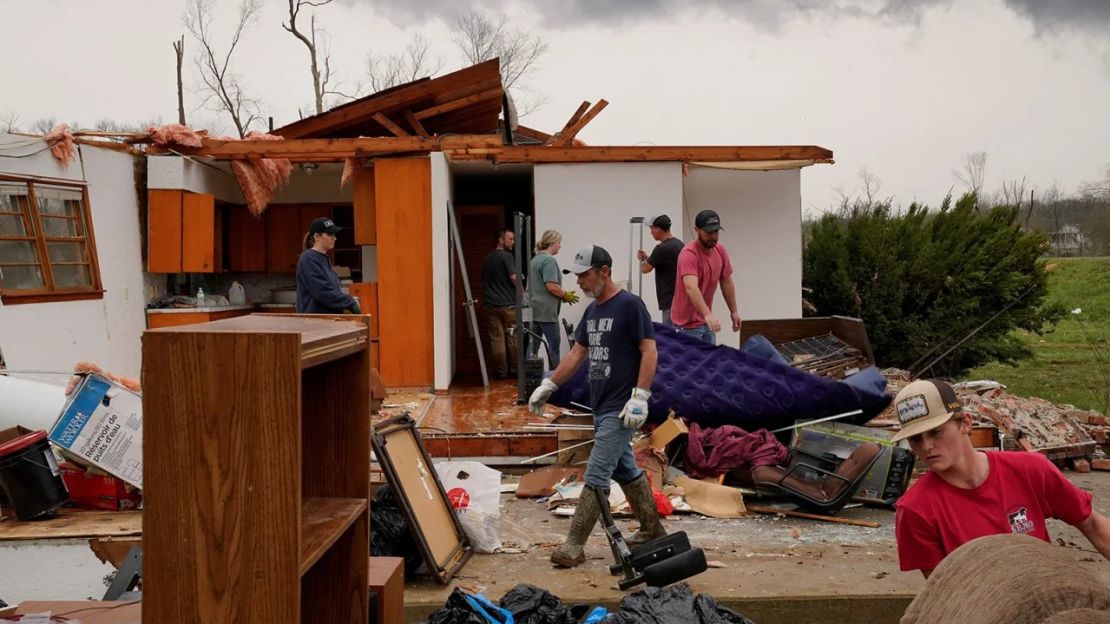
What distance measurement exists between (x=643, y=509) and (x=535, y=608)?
153cm

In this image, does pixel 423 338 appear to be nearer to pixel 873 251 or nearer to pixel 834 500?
pixel 834 500

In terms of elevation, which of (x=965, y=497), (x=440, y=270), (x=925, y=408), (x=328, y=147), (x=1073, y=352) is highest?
(x=328, y=147)

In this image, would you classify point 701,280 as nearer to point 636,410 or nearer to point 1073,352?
point 636,410

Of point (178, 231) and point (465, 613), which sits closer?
point (465, 613)

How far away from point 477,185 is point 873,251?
6577mm

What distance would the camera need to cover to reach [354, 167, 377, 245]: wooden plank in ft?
34.8

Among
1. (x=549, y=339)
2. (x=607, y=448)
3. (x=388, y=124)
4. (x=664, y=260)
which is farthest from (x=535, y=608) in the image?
(x=388, y=124)

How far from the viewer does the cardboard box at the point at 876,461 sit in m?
6.34

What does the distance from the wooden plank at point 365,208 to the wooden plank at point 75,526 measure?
5295 millimetres

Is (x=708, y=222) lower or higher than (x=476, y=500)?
higher

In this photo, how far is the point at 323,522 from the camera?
2385 millimetres

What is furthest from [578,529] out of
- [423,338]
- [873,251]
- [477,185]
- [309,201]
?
[873,251]

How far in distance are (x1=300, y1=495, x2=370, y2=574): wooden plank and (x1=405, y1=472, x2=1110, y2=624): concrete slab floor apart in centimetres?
240

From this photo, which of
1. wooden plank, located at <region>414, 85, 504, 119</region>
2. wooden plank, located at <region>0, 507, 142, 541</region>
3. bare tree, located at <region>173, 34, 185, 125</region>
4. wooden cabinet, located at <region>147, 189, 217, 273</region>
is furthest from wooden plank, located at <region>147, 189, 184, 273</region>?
bare tree, located at <region>173, 34, 185, 125</region>
